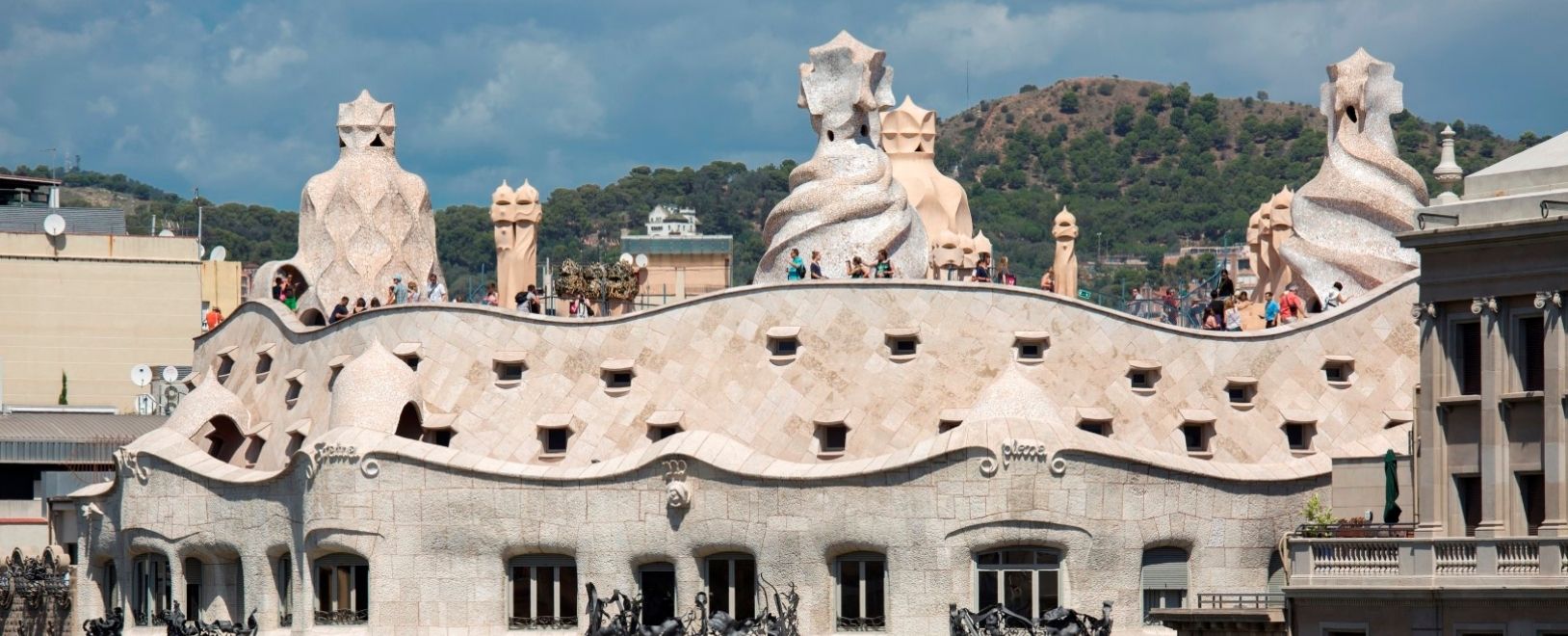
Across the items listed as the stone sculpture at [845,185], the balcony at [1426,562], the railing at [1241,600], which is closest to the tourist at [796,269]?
the stone sculpture at [845,185]

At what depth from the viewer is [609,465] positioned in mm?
70625

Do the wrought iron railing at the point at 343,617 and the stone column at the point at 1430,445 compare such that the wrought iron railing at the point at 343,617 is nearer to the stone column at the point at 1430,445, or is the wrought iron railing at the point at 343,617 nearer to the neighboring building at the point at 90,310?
the stone column at the point at 1430,445

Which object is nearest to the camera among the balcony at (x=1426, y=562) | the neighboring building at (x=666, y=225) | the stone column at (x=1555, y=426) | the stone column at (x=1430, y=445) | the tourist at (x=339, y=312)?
the balcony at (x=1426, y=562)

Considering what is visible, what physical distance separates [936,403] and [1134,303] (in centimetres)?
703

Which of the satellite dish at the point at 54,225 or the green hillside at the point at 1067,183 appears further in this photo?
the green hillside at the point at 1067,183

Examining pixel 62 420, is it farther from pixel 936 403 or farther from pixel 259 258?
pixel 259 258

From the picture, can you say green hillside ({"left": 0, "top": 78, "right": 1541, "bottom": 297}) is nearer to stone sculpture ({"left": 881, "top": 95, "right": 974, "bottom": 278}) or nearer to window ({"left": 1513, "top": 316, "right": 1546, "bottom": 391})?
stone sculpture ({"left": 881, "top": 95, "right": 974, "bottom": 278})

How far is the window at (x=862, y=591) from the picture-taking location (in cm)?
6862

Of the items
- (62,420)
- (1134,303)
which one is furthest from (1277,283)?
(62,420)

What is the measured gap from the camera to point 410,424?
7500cm

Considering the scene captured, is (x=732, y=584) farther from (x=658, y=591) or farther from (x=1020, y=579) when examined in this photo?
(x=1020, y=579)

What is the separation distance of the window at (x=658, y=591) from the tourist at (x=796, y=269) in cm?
780

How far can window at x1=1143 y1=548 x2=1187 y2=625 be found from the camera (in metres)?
68.6

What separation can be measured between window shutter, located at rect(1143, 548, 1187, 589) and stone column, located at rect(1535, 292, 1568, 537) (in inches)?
604
